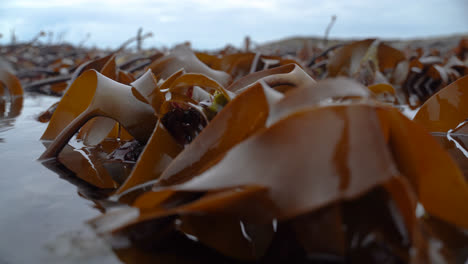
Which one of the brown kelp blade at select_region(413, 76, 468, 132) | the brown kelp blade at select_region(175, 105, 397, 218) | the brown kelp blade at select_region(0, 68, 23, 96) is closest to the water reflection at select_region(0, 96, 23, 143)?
the brown kelp blade at select_region(0, 68, 23, 96)

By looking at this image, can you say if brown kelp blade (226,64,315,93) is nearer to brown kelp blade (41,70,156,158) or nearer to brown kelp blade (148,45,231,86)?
brown kelp blade (41,70,156,158)

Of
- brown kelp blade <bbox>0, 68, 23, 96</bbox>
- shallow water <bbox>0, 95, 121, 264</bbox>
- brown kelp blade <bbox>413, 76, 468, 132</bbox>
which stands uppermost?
brown kelp blade <bbox>413, 76, 468, 132</bbox>

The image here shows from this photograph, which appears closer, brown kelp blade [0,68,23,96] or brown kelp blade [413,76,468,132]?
brown kelp blade [413,76,468,132]

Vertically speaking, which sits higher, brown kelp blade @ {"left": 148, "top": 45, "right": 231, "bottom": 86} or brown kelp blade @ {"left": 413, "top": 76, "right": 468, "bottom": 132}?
brown kelp blade @ {"left": 413, "top": 76, "right": 468, "bottom": 132}

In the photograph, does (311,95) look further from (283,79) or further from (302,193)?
(283,79)

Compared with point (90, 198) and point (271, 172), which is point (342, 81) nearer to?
point (271, 172)

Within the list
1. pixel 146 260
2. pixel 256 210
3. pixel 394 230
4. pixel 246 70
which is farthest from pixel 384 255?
pixel 246 70

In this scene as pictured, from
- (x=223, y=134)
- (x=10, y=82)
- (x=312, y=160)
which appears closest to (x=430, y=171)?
(x=312, y=160)
